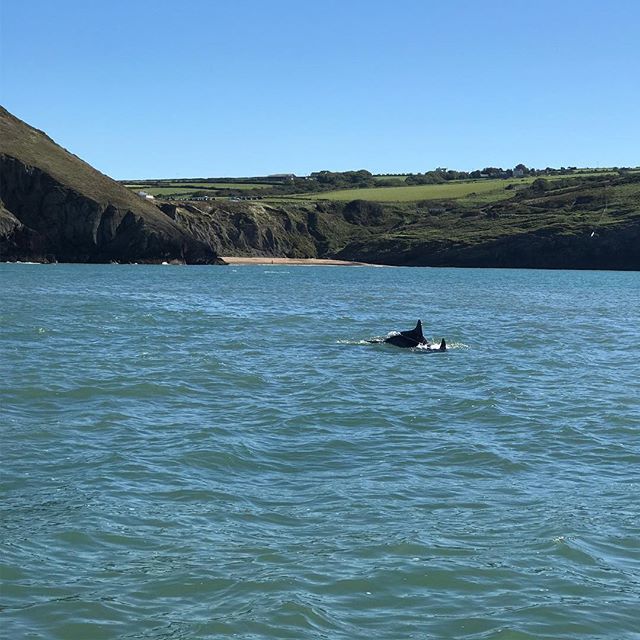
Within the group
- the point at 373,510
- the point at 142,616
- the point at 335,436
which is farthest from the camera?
the point at 335,436

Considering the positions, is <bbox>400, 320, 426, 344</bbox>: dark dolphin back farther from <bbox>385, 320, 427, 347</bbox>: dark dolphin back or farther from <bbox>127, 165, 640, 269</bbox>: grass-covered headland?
<bbox>127, 165, 640, 269</bbox>: grass-covered headland

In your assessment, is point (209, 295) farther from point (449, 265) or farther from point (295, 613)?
point (449, 265)

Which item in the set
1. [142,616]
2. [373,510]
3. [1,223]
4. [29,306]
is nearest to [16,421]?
[373,510]

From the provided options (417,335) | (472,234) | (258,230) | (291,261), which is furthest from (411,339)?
(258,230)

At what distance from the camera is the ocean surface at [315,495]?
35.4 feet

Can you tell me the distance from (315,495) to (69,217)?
130 meters

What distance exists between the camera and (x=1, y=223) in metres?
130

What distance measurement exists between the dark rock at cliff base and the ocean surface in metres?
107

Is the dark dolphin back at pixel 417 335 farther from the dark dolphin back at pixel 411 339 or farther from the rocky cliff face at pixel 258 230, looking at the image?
the rocky cliff face at pixel 258 230

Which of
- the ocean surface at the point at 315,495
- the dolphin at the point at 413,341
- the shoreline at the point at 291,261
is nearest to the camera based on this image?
the ocean surface at the point at 315,495

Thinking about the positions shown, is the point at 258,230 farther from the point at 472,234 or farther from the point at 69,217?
the point at 69,217

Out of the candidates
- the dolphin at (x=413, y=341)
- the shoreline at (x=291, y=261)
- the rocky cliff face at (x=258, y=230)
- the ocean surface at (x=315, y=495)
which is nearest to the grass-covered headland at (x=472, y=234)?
the rocky cliff face at (x=258, y=230)

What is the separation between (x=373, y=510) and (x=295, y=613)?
12.8 ft

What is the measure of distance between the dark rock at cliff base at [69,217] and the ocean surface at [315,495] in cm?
10681
